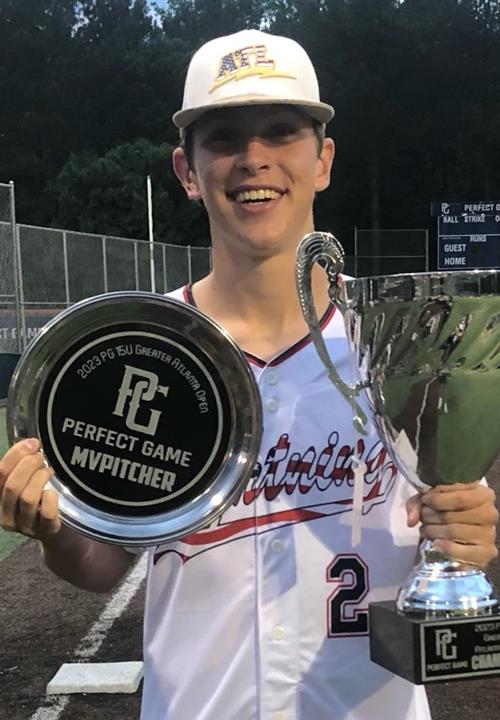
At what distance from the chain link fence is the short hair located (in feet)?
29.9

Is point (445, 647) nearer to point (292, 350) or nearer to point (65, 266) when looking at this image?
point (292, 350)

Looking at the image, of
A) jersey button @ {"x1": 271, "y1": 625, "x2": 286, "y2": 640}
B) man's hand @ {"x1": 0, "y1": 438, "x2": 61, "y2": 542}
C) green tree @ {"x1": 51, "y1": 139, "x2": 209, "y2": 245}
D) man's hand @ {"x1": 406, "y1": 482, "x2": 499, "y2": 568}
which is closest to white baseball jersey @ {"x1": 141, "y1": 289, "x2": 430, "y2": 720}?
jersey button @ {"x1": 271, "y1": 625, "x2": 286, "y2": 640}

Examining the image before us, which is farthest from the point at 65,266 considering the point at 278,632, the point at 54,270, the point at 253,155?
the point at 278,632

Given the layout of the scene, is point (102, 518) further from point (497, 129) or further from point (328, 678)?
point (497, 129)

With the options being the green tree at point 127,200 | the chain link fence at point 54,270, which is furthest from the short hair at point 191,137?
the green tree at point 127,200

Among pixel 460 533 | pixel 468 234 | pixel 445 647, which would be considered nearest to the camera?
pixel 445 647

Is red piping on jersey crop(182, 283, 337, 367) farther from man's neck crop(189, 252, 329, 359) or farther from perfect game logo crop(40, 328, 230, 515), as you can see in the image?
perfect game logo crop(40, 328, 230, 515)

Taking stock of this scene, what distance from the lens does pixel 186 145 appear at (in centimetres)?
163

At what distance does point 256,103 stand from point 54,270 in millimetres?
14710

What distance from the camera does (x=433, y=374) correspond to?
1.38m

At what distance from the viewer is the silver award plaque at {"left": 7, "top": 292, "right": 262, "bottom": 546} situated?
1.44m

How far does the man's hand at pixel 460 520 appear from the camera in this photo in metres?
1.33

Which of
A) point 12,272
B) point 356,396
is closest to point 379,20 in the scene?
point 12,272

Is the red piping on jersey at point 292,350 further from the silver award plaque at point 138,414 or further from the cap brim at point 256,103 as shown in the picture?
the cap brim at point 256,103
